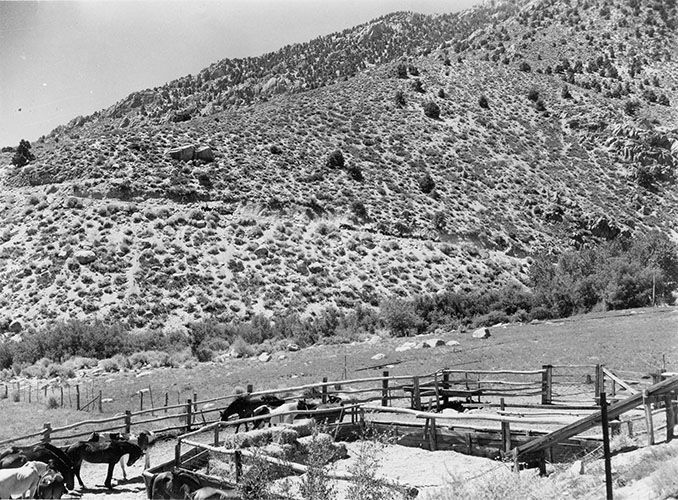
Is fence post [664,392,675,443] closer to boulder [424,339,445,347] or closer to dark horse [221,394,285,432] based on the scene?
dark horse [221,394,285,432]

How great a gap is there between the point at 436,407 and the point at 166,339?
22293mm

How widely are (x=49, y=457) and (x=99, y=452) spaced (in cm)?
110

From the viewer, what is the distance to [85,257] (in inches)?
1658

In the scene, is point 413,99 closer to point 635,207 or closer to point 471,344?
point 635,207

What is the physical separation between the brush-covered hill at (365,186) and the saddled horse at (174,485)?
29645 millimetres

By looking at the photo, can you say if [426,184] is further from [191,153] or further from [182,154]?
[182,154]

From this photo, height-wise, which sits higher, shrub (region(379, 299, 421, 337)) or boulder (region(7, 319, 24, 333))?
boulder (region(7, 319, 24, 333))

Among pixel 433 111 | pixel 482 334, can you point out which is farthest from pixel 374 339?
pixel 433 111

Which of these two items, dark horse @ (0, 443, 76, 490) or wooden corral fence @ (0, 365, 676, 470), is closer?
dark horse @ (0, 443, 76, 490)

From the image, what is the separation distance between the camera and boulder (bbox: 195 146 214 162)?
54741mm

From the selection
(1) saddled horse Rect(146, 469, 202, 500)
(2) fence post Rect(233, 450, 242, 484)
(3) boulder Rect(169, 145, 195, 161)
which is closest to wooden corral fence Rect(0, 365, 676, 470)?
(1) saddled horse Rect(146, 469, 202, 500)

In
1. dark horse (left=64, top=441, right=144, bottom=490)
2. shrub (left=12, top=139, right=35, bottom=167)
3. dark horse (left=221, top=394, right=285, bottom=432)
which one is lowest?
dark horse (left=221, top=394, right=285, bottom=432)

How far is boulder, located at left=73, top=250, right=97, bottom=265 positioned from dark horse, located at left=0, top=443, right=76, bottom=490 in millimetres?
31658

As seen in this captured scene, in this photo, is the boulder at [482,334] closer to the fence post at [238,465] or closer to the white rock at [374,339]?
the white rock at [374,339]
